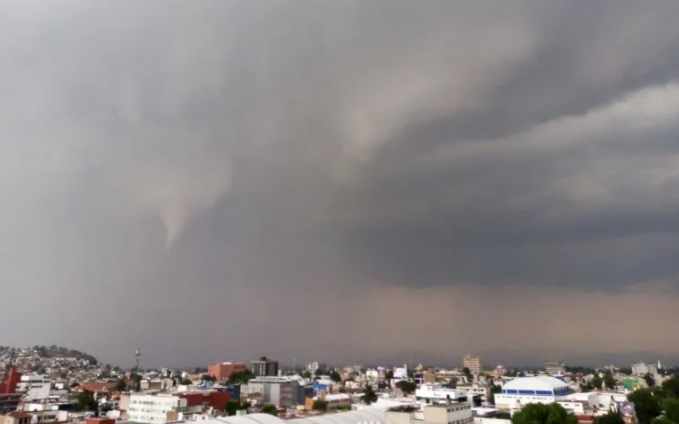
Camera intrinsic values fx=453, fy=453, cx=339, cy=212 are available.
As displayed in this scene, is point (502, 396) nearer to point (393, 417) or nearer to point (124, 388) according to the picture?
point (393, 417)

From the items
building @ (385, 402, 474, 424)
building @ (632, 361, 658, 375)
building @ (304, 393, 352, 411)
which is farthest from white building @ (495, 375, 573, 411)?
building @ (632, 361, 658, 375)

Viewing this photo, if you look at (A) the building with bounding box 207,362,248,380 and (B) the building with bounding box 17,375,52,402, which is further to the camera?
(A) the building with bounding box 207,362,248,380

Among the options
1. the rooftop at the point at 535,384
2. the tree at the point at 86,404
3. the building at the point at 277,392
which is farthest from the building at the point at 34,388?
the rooftop at the point at 535,384

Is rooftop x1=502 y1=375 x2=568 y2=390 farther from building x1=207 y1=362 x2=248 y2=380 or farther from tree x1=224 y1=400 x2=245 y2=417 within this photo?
building x1=207 y1=362 x2=248 y2=380

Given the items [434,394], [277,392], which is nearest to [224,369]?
[277,392]

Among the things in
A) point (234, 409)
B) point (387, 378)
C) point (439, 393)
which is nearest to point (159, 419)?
point (234, 409)

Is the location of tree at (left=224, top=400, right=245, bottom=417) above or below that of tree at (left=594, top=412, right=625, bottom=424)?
above

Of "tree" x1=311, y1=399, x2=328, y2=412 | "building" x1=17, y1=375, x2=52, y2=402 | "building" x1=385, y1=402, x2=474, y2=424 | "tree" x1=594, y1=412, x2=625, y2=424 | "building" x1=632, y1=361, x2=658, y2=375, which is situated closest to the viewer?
"building" x1=385, y1=402, x2=474, y2=424

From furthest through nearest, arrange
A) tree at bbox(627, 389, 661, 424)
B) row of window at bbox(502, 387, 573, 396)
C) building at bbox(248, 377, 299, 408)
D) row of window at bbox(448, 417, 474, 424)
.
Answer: building at bbox(248, 377, 299, 408) < row of window at bbox(502, 387, 573, 396) < tree at bbox(627, 389, 661, 424) < row of window at bbox(448, 417, 474, 424)
